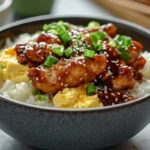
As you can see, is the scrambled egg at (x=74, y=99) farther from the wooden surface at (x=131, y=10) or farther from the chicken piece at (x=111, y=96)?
the wooden surface at (x=131, y=10)

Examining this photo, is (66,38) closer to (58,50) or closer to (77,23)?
(58,50)

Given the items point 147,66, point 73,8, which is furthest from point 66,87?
point 73,8

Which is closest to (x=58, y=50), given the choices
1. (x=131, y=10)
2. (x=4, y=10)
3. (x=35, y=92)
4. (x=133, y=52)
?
(x=35, y=92)

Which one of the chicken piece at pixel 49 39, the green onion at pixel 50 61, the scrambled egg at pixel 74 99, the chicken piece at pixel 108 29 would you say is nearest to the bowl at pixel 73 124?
the scrambled egg at pixel 74 99

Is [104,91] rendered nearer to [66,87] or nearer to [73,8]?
[66,87]

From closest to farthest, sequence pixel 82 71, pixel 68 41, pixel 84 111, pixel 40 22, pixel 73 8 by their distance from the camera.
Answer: pixel 84 111, pixel 82 71, pixel 68 41, pixel 40 22, pixel 73 8

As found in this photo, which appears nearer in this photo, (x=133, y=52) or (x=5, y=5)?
(x=133, y=52)
